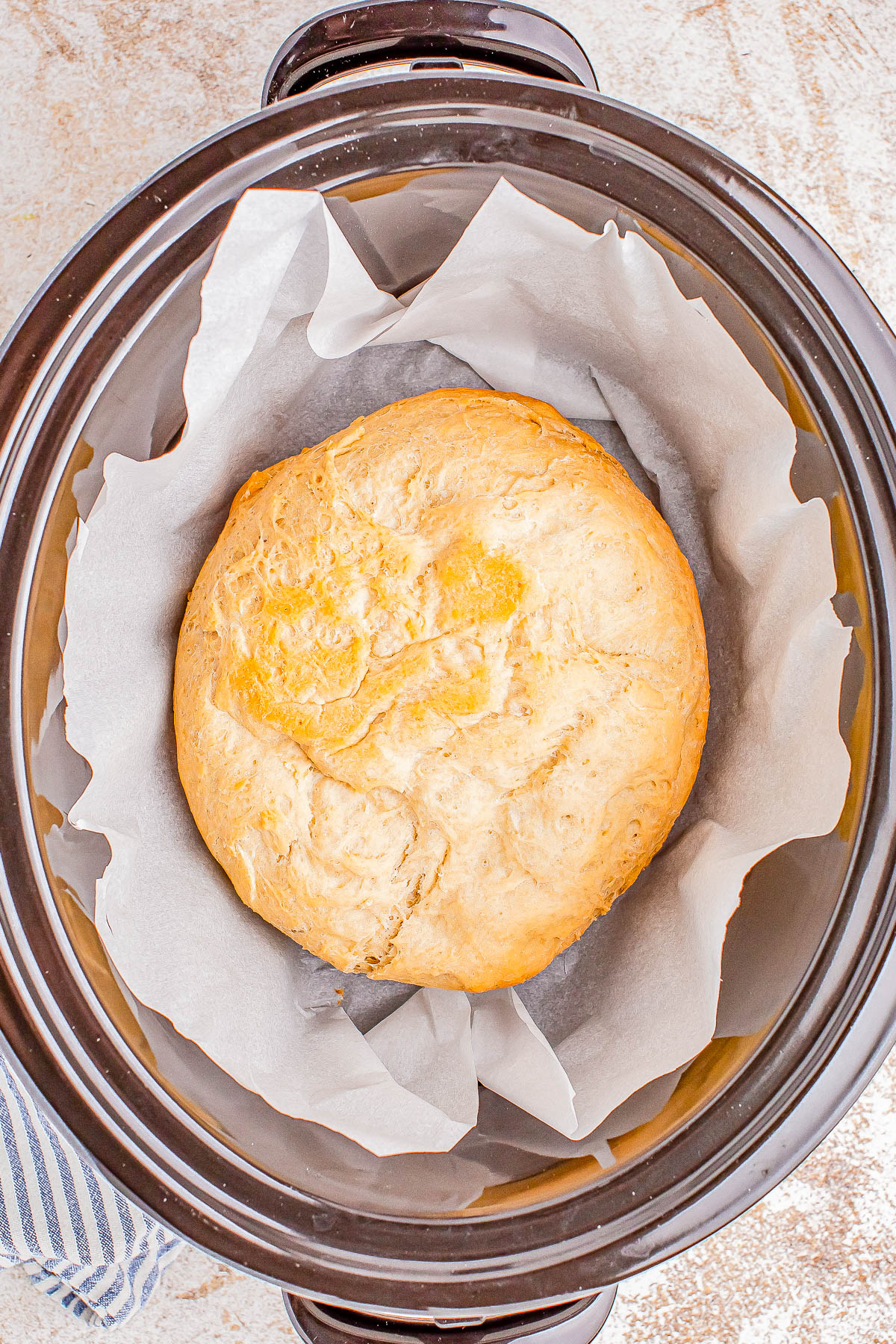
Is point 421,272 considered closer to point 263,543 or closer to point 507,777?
point 263,543

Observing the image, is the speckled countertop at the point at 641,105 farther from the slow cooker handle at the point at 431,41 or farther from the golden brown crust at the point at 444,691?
the golden brown crust at the point at 444,691

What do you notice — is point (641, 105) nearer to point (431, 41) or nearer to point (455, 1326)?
point (431, 41)

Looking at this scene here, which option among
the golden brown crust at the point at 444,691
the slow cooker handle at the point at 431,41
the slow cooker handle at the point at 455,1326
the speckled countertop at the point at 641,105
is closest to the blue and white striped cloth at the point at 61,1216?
the speckled countertop at the point at 641,105

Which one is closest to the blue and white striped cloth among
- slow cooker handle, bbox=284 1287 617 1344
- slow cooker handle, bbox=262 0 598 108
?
slow cooker handle, bbox=284 1287 617 1344

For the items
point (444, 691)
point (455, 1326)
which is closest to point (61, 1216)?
point (455, 1326)

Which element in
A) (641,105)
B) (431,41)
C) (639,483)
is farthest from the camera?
(641,105)

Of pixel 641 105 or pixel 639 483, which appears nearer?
pixel 639 483

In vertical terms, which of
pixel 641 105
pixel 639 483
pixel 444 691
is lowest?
pixel 444 691
